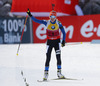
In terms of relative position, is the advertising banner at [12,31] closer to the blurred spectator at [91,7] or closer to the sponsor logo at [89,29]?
the sponsor logo at [89,29]

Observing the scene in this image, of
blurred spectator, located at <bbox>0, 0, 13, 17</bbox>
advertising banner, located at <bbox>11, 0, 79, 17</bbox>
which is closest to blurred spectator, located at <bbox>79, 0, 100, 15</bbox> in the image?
advertising banner, located at <bbox>11, 0, 79, 17</bbox>

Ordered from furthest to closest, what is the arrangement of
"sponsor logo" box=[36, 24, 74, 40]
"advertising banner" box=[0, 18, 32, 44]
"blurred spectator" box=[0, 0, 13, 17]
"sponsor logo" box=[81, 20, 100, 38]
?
1. "blurred spectator" box=[0, 0, 13, 17]
2. "advertising banner" box=[0, 18, 32, 44]
3. "sponsor logo" box=[36, 24, 74, 40]
4. "sponsor logo" box=[81, 20, 100, 38]

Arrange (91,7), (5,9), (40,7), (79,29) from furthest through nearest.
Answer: (5,9) → (91,7) → (40,7) → (79,29)

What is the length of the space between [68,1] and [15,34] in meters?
6.72

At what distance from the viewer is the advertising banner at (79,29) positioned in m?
20.8

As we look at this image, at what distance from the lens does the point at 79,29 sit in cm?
2109

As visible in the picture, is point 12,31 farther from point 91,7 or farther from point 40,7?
point 91,7

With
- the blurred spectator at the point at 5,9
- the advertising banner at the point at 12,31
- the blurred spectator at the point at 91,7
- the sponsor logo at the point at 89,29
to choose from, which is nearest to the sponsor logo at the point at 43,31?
the advertising banner at the point at 12,31

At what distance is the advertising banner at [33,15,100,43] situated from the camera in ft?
68.3

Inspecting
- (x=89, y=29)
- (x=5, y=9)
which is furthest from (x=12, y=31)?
(x=5, y=9)

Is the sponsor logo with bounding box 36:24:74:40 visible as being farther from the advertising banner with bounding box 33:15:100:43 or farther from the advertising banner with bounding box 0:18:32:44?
the advertising banner with bounding box 0:18:32:44

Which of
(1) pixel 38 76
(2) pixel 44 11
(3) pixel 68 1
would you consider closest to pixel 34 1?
(2) pixel 44 11

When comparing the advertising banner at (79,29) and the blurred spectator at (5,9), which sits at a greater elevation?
the blurred spectator at (5,9)

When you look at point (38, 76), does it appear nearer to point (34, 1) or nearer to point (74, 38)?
point (74, 38)
